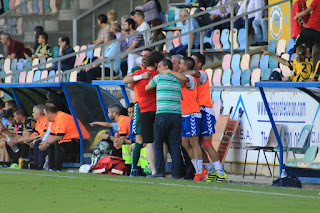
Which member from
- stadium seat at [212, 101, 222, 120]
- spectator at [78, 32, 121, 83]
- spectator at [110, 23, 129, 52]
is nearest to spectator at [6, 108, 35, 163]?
spectator at [78, 32, 121, 83]

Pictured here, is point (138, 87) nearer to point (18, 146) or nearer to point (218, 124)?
point (218, 124)

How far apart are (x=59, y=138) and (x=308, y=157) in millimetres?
4731

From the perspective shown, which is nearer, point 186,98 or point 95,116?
point 186,98

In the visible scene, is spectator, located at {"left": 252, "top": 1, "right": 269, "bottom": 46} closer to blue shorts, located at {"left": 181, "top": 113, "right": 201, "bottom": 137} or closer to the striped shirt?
blue shorts, located at {"left": 181, "top": 113, "right": 201, "bottom": 137}

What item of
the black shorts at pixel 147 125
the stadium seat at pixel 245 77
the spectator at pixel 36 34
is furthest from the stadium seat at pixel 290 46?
the spectator at pixel 36 34

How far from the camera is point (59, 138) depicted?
13523 millimetres

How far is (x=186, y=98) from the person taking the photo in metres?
11.0

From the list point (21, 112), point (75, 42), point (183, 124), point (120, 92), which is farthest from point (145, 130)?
point (75, 42)

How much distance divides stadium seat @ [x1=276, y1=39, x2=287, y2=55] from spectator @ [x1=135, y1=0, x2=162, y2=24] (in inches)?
215

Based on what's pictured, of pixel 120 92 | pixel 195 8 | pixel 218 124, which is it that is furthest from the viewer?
pixel 195 8

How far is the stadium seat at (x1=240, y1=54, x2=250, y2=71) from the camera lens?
48.6 feet

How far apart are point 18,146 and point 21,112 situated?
673mm

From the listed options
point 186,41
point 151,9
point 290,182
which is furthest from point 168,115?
point 151,9

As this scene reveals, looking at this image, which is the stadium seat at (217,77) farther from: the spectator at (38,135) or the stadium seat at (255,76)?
the spectator at (38,135)
